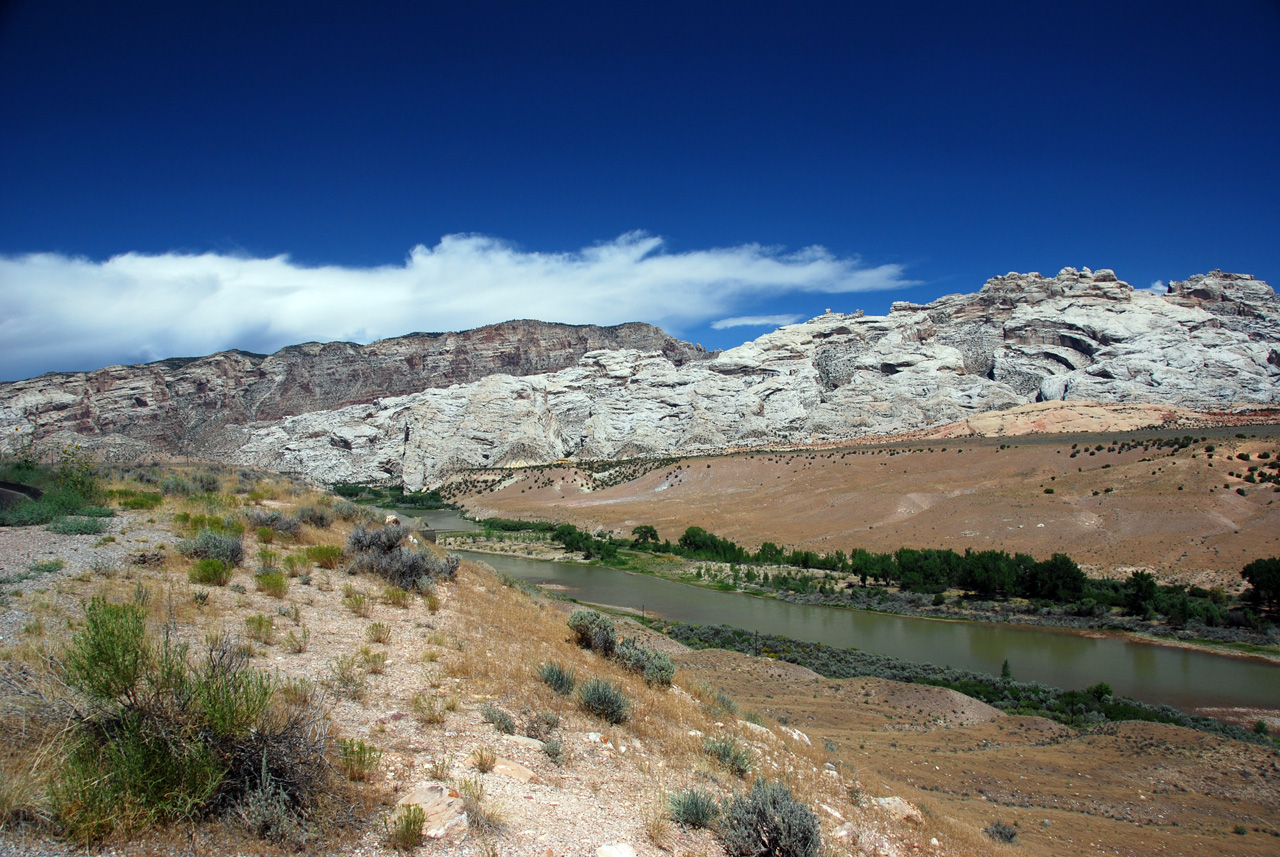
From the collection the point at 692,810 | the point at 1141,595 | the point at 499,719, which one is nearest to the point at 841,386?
the point at 1141,595

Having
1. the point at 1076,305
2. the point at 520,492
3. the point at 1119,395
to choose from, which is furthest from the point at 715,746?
the point at 1076,305

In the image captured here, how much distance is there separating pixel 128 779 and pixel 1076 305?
368 feet

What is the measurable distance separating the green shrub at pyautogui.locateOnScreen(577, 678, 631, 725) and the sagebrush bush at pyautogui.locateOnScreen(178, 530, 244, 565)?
540 centimetres

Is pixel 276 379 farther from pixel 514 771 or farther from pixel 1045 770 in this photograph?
pixel 514 771

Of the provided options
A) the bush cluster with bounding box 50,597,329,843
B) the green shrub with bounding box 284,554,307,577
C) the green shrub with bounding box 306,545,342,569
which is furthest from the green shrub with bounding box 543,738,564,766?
the green shrub with bounding box 306,545,342,569

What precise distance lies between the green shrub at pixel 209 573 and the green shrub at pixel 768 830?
6.64m

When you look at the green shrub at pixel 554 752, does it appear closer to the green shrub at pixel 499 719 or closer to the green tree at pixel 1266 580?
the green shrub at pixel 499 719

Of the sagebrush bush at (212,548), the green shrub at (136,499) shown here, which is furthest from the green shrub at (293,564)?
the green shrub at (136,499)

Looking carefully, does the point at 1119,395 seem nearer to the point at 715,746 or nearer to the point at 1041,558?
the point at 1041,558

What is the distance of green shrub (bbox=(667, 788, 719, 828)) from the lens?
4750 mm

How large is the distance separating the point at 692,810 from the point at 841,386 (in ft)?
309

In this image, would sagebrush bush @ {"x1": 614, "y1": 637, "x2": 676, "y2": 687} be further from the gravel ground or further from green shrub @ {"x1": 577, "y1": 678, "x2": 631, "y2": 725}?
the gravel ground

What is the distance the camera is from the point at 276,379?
11231 cm

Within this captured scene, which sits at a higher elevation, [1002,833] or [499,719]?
[499,719]
